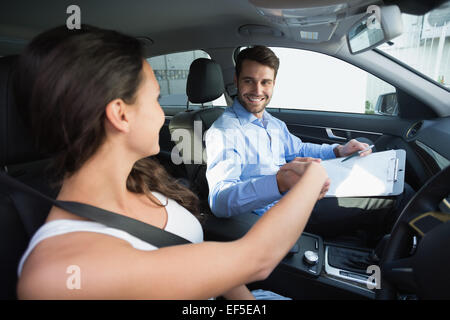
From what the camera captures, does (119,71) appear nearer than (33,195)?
Yes

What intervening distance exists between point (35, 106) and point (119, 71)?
0.70ft

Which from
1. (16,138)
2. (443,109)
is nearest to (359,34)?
(443,109)

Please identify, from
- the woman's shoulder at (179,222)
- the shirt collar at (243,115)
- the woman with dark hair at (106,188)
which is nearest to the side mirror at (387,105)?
the shirt collar at (243,115)

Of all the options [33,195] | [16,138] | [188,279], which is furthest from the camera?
[16,138]

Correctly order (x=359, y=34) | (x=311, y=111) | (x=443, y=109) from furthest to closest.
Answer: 1. (x=311, y=111)
2. (x=443, y=109)
3. (x=359, y=34)

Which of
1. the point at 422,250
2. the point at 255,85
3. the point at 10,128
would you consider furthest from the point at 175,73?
the point at 422,250

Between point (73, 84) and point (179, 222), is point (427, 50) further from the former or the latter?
point (73, 84)

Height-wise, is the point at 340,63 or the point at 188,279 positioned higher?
the point at 340,63

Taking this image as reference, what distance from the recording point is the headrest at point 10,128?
2.96 feet

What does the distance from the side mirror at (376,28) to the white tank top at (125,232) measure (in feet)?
3.80

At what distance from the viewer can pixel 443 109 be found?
5.73 ft

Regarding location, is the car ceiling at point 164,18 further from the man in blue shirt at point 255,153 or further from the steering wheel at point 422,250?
the steering wheel at point 422,250
